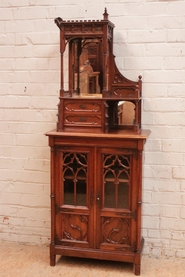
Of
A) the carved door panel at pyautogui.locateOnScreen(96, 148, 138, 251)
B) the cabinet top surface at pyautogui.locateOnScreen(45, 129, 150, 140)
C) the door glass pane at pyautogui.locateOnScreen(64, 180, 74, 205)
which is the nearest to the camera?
the cabinet top surface at pyautogui.locateOnScreen(45, 129, 150, 140)

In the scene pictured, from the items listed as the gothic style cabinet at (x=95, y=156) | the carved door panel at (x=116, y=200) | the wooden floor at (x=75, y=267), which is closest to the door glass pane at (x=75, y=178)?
the gothic style cabinet at (x=95, y=156)

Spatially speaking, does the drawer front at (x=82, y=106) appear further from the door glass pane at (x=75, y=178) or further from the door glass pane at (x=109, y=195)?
the door glass pane at (x=109, y=195)

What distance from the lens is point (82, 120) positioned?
282 centimetres

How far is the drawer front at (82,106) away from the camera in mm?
2783

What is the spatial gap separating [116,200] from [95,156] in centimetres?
36

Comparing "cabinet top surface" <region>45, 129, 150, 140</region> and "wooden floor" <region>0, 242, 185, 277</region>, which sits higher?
"cabinet top surface" <region>45, 129, 150, 140</region>

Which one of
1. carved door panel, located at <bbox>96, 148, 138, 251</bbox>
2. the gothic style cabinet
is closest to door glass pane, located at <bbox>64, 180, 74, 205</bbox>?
the gothic style cabinet

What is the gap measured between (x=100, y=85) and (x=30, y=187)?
1.10 meters

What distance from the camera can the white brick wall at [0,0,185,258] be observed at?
2.96 m

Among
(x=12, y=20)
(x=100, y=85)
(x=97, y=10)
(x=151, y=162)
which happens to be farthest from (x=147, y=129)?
(x=12, y=20)

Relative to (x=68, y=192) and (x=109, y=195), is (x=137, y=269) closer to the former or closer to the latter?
(x=109, y=195)

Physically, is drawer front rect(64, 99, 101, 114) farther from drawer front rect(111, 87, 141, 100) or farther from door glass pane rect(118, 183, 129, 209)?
door glass pane rect(118, 183, 129, 209)

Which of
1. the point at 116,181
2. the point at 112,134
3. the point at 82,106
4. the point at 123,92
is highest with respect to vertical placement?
the point at 123,92

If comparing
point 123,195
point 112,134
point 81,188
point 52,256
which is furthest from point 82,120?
point 52,256
